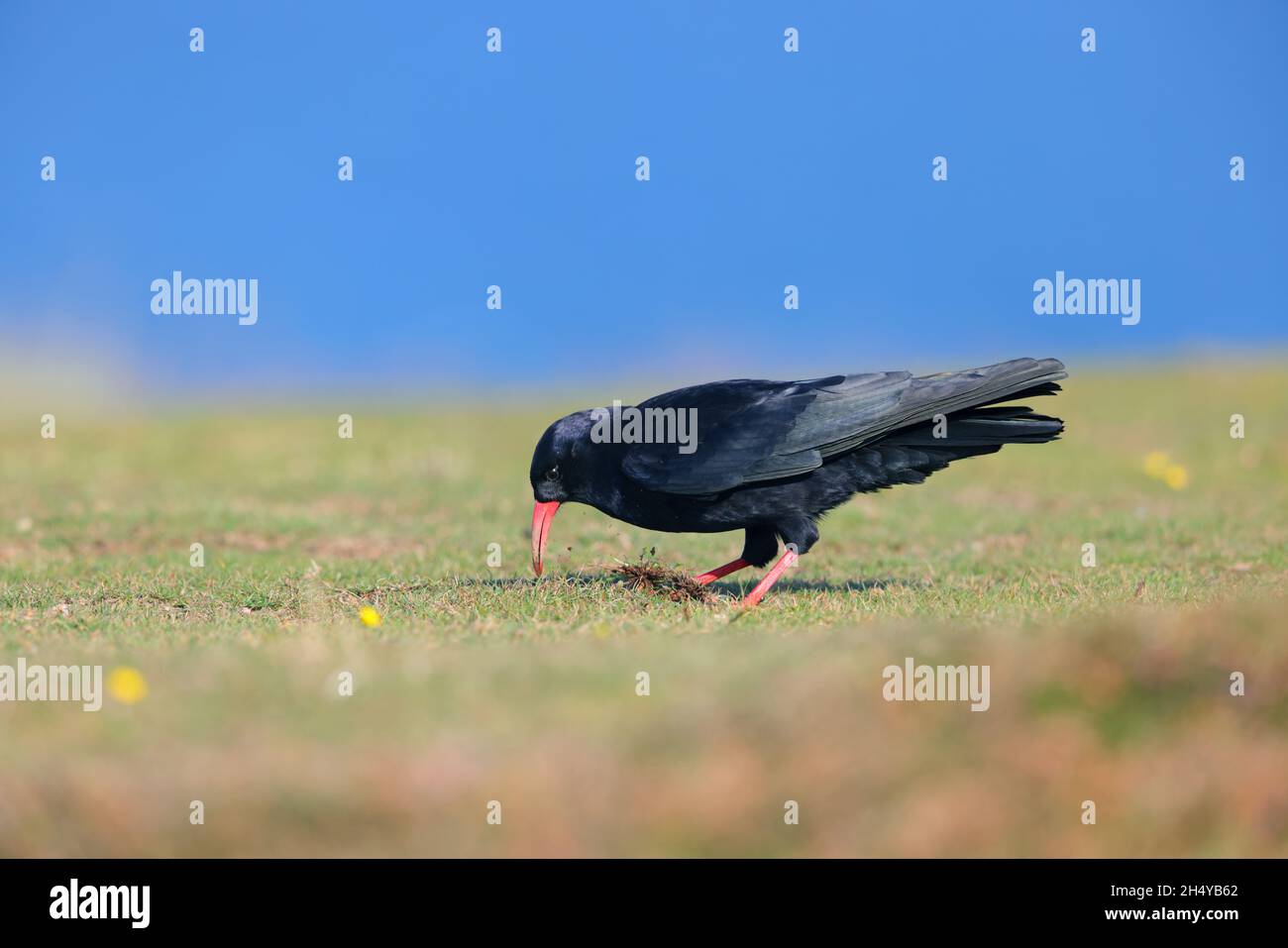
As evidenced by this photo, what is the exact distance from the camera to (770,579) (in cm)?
885

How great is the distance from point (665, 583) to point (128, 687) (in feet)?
13.0

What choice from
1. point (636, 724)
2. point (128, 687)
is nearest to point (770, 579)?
point (636, 724)

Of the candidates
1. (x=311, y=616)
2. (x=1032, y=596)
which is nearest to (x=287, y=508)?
(x=311, y=616)

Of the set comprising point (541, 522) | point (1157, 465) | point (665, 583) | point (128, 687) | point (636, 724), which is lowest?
point (636, 724)

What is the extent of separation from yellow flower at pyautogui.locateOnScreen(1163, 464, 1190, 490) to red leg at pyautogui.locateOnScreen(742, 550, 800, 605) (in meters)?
9.60

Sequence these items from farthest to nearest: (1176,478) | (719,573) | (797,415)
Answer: (1176,478)
(719,573)
(797,415)

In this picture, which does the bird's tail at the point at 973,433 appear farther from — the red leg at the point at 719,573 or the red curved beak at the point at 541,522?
the red curved beak at the point at 541,522

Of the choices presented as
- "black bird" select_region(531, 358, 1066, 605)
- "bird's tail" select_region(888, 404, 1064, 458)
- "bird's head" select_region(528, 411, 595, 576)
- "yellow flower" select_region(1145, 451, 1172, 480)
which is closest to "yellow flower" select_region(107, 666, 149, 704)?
"black bird" select_region(531, 358, 1066, 605)

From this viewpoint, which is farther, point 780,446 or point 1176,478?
point 1176,478

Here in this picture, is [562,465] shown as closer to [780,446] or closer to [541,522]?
[541,522]

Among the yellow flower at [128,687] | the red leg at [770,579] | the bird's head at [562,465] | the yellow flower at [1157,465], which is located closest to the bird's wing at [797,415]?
the bird's head at [562,465]

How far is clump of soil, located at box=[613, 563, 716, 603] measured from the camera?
8883 mm

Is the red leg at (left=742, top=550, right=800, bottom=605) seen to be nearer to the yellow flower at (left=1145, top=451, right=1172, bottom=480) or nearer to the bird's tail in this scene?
the bird's tail

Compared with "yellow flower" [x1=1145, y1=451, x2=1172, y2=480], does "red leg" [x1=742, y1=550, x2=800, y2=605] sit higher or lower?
lower
